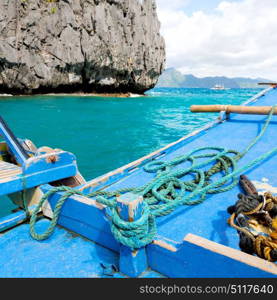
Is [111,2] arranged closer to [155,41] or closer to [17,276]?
Answer: [155,41]

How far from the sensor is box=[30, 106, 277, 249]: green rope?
1509mm

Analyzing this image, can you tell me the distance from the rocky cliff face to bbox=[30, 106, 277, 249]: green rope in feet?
123

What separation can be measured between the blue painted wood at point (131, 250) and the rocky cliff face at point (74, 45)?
38.7 metres

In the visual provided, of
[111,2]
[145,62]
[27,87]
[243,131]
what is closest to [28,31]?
[27,87]

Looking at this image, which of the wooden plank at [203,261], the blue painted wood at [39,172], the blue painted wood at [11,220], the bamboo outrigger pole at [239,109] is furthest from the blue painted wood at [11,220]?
the bamboo outrigger pole at [239,109]

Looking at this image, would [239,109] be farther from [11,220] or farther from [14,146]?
[11,220]

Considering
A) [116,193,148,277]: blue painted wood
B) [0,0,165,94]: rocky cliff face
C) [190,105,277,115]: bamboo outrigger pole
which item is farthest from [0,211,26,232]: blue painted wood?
[0,0,165,94]: rocky cliff face

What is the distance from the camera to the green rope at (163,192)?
151 cm

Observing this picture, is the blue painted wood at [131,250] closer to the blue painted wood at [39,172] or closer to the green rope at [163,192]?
the green rope at [163,192]

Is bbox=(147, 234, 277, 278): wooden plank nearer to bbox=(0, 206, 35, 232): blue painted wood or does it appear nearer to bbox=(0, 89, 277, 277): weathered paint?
bbox=(0, 89, 277, 277): weathered paint

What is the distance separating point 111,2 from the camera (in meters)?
42.7

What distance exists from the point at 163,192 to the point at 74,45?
40907mm

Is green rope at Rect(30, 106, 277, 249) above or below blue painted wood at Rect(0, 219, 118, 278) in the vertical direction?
above

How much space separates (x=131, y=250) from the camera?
A: 5.13 feet
